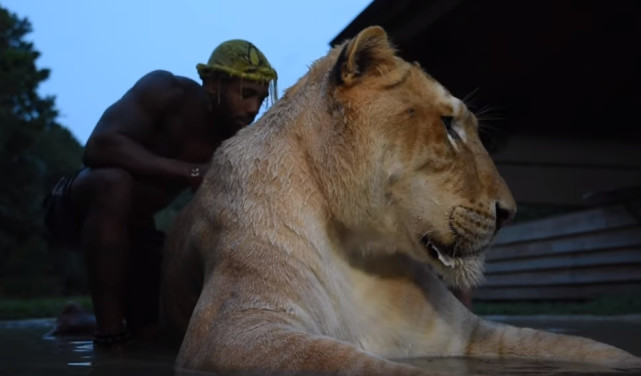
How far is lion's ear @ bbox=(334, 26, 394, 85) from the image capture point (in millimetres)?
3123

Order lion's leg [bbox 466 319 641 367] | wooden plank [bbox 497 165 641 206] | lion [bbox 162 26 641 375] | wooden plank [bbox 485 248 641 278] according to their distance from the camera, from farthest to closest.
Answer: wooden plank [bbox 497 165 641 206], wooden plank [bbox 485 248 641 278], lion's leg [bbox 466 319 641 367], lion [bbox 162 26 641 375]

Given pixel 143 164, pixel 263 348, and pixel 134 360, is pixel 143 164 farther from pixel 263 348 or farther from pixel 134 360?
pixel 263 348

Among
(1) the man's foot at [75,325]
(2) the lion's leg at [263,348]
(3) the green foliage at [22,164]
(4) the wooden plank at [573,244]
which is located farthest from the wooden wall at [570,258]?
(3) the green foliage at [22,164]

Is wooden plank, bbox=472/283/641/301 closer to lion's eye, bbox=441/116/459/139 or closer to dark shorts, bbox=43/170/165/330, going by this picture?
dark shorts, bbox=43/170/165/330

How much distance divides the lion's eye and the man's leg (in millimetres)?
1425

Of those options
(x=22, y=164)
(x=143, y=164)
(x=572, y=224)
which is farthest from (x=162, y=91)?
(x=22, y=164)

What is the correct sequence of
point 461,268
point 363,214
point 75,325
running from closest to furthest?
point 363,214
point 461,268
point 75,325

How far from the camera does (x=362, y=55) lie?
125 inches

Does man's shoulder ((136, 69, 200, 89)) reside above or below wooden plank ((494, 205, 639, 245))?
above

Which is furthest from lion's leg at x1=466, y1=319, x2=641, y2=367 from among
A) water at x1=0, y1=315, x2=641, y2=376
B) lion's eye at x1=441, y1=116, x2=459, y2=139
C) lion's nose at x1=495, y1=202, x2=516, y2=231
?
lion's eye at x1=441, y1=116, x2=459, y2=139

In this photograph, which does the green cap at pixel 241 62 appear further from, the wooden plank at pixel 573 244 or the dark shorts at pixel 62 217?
the wooden plank at pixel 573 244

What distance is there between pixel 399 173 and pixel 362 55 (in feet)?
1.28

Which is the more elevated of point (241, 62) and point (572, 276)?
point (241, 62)

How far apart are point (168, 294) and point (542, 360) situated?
135 centimetres
